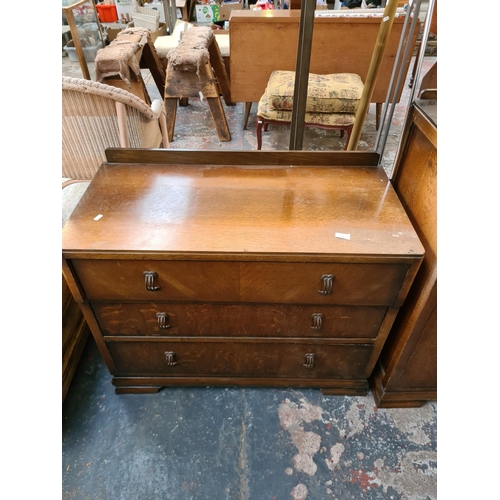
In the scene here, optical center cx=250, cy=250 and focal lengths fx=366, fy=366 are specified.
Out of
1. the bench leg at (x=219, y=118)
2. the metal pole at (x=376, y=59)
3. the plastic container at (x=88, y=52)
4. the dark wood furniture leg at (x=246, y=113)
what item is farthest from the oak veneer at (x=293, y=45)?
the plastic container at (x=88, y=52)

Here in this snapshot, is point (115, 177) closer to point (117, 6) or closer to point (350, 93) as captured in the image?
point (350, 93)

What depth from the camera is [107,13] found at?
4922 mm

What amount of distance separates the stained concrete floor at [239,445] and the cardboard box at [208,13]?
17.0ft

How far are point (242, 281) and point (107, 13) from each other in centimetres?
541

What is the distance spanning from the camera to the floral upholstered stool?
7.93 ft

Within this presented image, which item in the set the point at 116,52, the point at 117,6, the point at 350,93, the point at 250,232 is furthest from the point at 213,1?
the point at 250,232

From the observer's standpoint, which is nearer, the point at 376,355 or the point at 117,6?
the point at 376,355

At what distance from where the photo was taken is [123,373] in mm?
1407

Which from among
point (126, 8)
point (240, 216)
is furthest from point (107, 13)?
point (240, 216)

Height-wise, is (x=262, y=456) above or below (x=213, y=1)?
below

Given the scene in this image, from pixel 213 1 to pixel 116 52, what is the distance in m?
3.70

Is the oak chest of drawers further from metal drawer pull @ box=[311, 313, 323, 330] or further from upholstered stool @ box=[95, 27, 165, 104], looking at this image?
→ upholstered stool @ box=[95, 27, 165, 104]

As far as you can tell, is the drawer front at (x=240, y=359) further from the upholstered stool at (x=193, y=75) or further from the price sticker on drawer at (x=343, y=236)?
the upholstered stool at (x=193, y=75)

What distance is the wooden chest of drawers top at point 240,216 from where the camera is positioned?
98 centimetres
